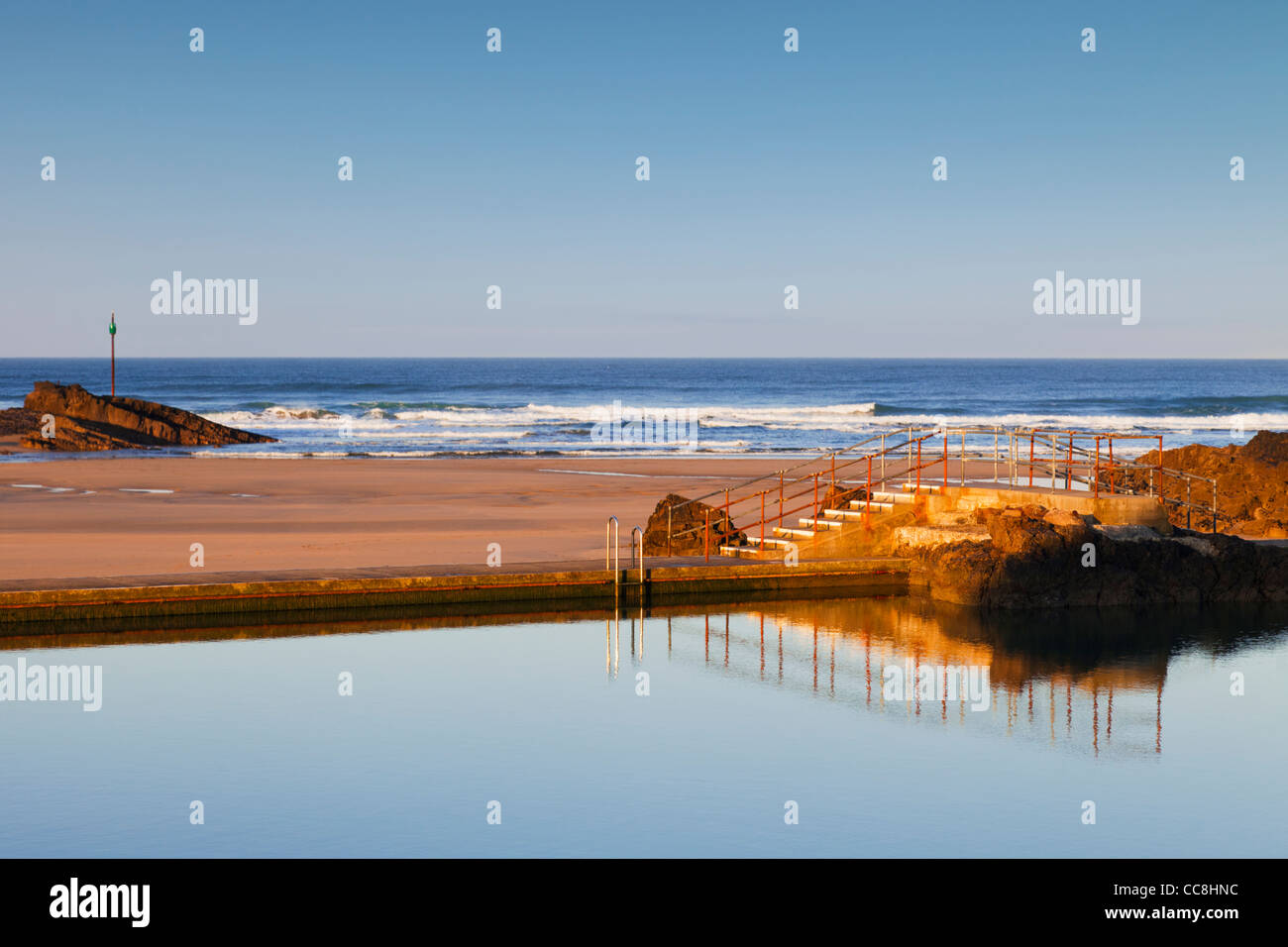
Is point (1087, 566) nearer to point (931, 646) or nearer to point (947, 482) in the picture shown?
point (931, 646)

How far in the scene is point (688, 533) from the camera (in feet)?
71.1

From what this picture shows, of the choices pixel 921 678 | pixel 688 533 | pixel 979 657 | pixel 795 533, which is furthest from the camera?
pixel 688 533

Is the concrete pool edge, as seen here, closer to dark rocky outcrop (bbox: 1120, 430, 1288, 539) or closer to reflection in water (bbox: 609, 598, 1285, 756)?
reflection in water (bbox: 609, 598, 1285, 756)

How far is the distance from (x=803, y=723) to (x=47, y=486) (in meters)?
26.3

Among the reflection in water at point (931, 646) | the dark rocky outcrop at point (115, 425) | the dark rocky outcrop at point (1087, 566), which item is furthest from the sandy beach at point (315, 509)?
the dark rocky outcrop at point (115, 425)

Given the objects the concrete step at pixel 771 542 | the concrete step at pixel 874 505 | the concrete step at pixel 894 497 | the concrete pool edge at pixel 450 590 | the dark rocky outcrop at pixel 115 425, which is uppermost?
the dark rocky outcrop at pixel 115 425

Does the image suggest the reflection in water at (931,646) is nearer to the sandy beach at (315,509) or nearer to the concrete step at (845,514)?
the concrete step at (845,514)

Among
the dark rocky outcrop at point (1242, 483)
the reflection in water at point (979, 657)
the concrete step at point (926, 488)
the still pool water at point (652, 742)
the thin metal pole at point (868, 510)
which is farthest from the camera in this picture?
the dark rocky outcrop at point (1242, 483)

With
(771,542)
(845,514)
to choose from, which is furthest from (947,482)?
(771,542)

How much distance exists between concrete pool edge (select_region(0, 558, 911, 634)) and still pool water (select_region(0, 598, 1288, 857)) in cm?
45

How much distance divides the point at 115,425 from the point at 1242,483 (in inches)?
1783

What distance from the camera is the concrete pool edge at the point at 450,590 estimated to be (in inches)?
635

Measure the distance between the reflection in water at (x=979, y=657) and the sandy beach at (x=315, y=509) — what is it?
191 inches
